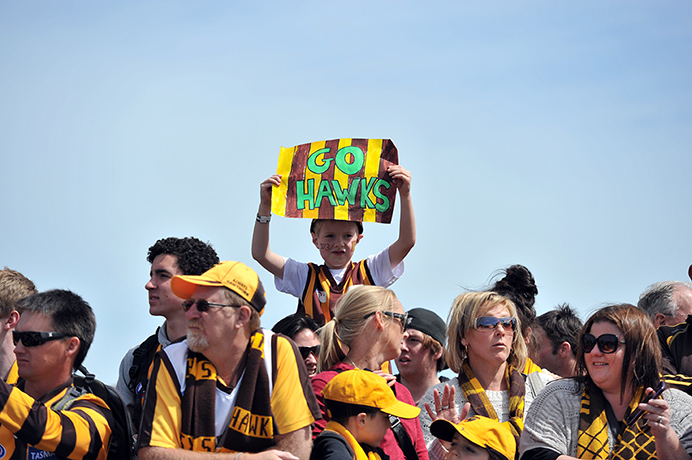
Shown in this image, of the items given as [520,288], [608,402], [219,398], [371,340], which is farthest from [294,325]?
[608,402]

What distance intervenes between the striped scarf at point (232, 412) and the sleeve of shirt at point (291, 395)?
2.2 inches

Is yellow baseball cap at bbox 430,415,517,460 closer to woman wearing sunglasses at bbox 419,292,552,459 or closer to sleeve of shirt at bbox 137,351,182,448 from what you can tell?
woman wearing sunglasses at bbox 419,292,552,459

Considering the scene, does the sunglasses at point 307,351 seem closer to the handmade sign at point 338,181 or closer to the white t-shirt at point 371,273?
the white t-shirt at point 371,273

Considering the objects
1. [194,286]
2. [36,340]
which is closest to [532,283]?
[194,286]

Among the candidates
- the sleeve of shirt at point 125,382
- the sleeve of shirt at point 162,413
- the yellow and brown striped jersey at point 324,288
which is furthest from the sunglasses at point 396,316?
the sleeve of shirt at point 125,382

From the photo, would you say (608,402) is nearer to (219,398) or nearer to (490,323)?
(490,323)

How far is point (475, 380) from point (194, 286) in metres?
2.37

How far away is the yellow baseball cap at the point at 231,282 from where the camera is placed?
174 inches

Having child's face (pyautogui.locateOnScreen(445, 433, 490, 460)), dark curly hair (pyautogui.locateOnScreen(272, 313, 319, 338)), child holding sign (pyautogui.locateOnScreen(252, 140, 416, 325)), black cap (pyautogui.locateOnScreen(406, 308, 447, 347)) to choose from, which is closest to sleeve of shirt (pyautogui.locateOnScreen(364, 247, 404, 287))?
child holding sign (pyautogui.locateOnScreen(252, 140, 416, 325))

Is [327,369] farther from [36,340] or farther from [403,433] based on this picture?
[36,340]

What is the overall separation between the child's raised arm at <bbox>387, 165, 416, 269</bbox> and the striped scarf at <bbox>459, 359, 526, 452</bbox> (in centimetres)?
141

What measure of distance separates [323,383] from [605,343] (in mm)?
1790

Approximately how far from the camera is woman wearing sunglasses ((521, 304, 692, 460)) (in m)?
4.80

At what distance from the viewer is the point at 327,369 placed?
5160mm
